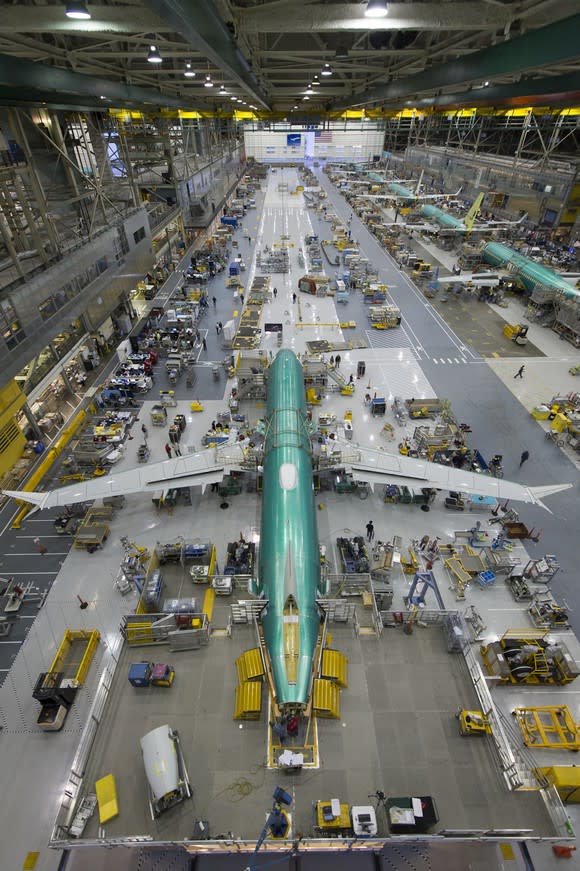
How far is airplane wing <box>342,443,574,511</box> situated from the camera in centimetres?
2342

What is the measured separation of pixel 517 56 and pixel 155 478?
26.4 metres

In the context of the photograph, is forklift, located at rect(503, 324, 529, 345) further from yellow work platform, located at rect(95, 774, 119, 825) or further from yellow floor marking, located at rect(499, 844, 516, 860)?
yellow work platform, located at rect(95, 774, 119, 825)

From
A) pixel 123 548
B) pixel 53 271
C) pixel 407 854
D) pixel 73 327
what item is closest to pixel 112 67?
pixel 53 271

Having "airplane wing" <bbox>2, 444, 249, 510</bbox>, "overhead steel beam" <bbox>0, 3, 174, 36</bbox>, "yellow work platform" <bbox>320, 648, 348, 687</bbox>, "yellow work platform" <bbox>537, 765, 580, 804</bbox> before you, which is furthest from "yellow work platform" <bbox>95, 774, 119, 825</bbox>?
"overhead steel beam" <bbox>0, 3, 174, 36</bbox>

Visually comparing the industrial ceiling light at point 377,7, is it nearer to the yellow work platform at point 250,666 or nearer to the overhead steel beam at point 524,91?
the overhead steel beam at point 524,91

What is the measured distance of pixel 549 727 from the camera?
17516 millimetres

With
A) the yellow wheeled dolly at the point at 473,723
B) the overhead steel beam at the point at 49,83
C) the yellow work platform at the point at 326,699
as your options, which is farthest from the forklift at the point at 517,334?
the yellow work platform at the point at 326,699

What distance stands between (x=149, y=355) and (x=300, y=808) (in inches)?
1505

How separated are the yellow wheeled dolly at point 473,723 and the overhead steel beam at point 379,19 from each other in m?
23.7

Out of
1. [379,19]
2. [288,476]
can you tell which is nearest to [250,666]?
[288,476]

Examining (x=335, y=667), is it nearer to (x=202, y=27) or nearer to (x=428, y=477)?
(x=428, y=477)

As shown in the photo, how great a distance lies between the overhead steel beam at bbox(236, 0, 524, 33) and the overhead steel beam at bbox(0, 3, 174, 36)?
12.8 feet

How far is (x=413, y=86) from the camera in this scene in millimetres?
28500

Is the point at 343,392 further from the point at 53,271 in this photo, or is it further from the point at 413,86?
the point at 53,271
